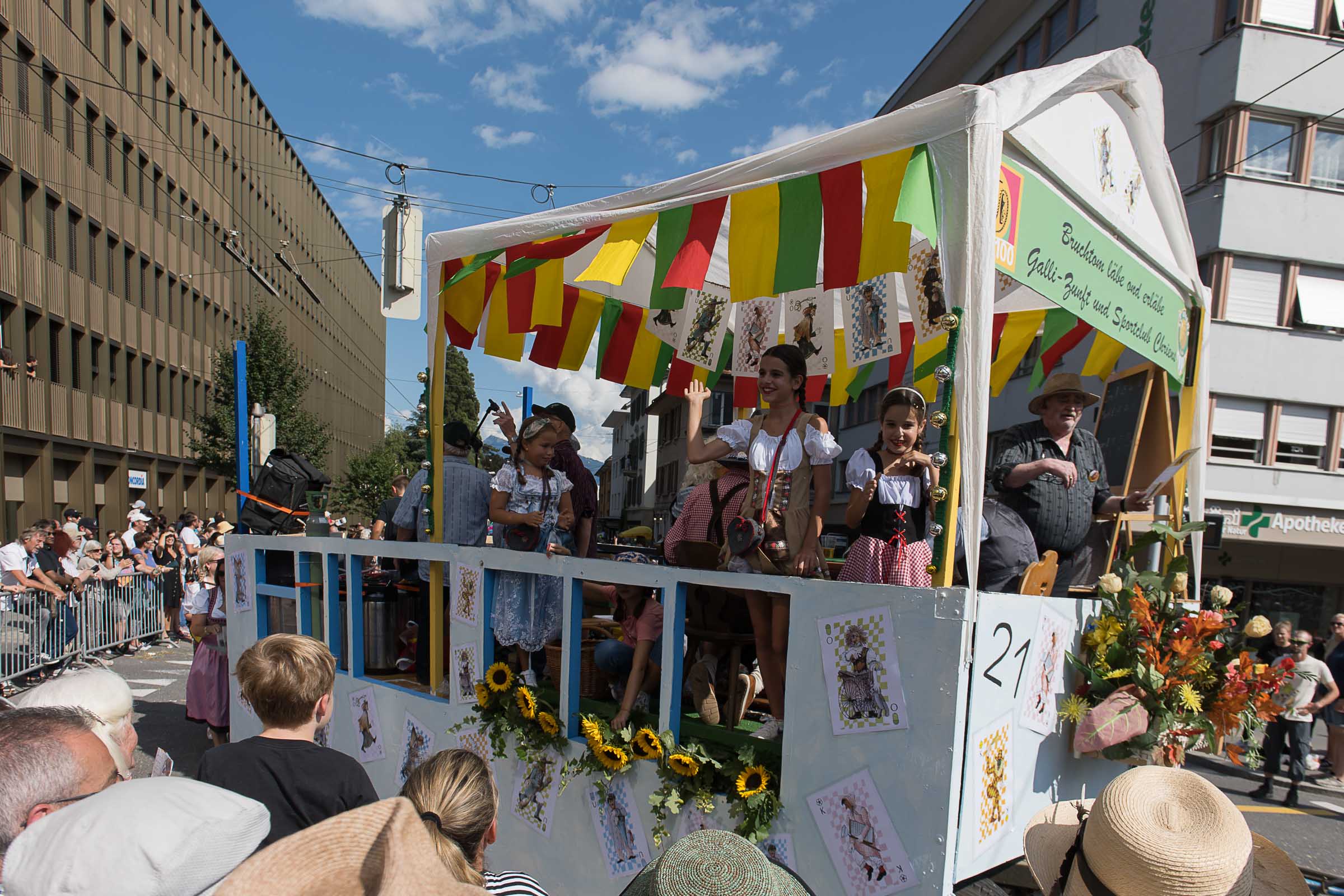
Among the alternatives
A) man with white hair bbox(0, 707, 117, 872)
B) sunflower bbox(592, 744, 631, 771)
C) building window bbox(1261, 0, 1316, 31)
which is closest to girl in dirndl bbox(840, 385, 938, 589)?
sunflower bbox(592, 744, 631, 771)

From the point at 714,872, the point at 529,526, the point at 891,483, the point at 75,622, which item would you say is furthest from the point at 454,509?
the point at 75,622

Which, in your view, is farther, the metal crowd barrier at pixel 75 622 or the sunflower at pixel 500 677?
the metal crowd barrier at pixel 75 622

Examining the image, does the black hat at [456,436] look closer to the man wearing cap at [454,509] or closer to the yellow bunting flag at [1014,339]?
the man wearing cap at [454,509]

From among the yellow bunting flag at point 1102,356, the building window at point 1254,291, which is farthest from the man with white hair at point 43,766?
the building window at point 1254,291

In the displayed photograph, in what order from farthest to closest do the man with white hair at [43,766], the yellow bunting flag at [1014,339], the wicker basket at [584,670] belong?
the yellow bunting flag at [1014,339]
the wicker basket at [584,670]
the man with white hair at [43,766]

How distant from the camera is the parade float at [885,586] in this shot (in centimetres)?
286

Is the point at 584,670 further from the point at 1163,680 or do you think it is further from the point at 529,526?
the point at 1163,680

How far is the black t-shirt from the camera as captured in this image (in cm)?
245

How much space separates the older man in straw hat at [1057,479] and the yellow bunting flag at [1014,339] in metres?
1.79

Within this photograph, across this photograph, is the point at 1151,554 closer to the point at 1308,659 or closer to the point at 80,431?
the point at 1308,659

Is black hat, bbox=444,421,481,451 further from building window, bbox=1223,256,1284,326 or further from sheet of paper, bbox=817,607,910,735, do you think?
building window, bbox=1223,256,1284,326

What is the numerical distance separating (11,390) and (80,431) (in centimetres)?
A: 404

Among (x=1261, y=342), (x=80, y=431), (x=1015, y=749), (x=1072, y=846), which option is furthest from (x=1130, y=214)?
(x=80, y=431)

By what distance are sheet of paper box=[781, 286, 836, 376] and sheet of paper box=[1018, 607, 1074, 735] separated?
426cm
